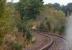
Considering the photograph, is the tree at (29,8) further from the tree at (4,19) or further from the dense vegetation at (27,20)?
the tree at (4,19)

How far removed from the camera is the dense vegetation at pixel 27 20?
12625 millimetres

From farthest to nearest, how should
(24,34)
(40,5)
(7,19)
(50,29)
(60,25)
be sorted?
1. (40,5)
2. (50,29)
3. (60,25)
4. (24,34)
5. (7,19)

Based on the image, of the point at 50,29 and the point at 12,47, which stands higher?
the point at 12,47

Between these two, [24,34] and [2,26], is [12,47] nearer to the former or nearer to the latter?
[2,26]

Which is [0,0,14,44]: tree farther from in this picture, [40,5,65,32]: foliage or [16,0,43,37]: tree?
[40,5,65,32]: foliage

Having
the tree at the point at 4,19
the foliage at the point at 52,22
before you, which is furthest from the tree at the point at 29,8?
the tree at the point at 4,19

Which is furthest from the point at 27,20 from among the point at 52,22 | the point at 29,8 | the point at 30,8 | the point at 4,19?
the point at 4,19

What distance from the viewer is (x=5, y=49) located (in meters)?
12.1

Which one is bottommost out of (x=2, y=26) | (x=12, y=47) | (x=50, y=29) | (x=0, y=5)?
(x=50, y=29)

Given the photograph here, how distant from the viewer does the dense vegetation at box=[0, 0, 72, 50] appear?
12625 mm

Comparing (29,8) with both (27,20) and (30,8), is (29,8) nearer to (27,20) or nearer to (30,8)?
(30,8)

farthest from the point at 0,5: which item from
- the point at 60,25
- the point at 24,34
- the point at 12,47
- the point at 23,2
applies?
the point at 23,2

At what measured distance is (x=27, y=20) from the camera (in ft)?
92.6

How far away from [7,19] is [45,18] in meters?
18.6
